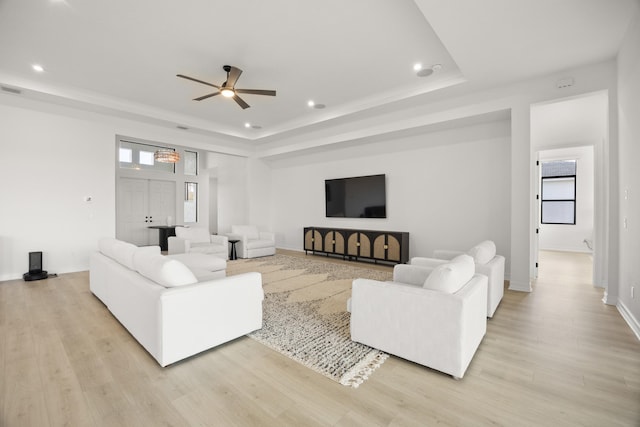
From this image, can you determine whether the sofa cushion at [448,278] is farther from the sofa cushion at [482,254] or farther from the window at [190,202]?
the window at [190,202]

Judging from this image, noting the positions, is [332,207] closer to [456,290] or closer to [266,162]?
[266,162]

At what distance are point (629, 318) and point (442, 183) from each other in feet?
10.7

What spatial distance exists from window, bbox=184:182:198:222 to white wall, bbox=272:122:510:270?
5168 mm

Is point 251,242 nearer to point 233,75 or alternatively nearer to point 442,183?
point 233,75

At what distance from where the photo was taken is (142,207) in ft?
28.9

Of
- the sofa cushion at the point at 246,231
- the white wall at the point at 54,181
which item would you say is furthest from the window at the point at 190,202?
the white wall at the point at 54,181

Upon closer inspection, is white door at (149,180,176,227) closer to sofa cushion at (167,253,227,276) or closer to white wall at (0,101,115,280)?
white wall at (0,101,115,280)

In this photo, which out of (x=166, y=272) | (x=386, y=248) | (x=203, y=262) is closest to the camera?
(x=166, y=272)

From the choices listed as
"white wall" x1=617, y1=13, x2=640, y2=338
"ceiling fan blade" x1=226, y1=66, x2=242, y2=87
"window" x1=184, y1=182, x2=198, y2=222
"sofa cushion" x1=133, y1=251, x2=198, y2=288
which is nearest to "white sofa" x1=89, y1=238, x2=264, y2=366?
"sofa cushion" x1=133, y1=251, x2=198, y2=288

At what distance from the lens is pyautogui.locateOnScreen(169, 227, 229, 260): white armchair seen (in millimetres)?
6074

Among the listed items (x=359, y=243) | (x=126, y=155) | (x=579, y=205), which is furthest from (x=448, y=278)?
(x=126, y=155)

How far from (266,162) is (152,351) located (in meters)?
7.13

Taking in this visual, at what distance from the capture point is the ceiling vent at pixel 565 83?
12.6 ft

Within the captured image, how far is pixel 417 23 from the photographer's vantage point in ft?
10.3
